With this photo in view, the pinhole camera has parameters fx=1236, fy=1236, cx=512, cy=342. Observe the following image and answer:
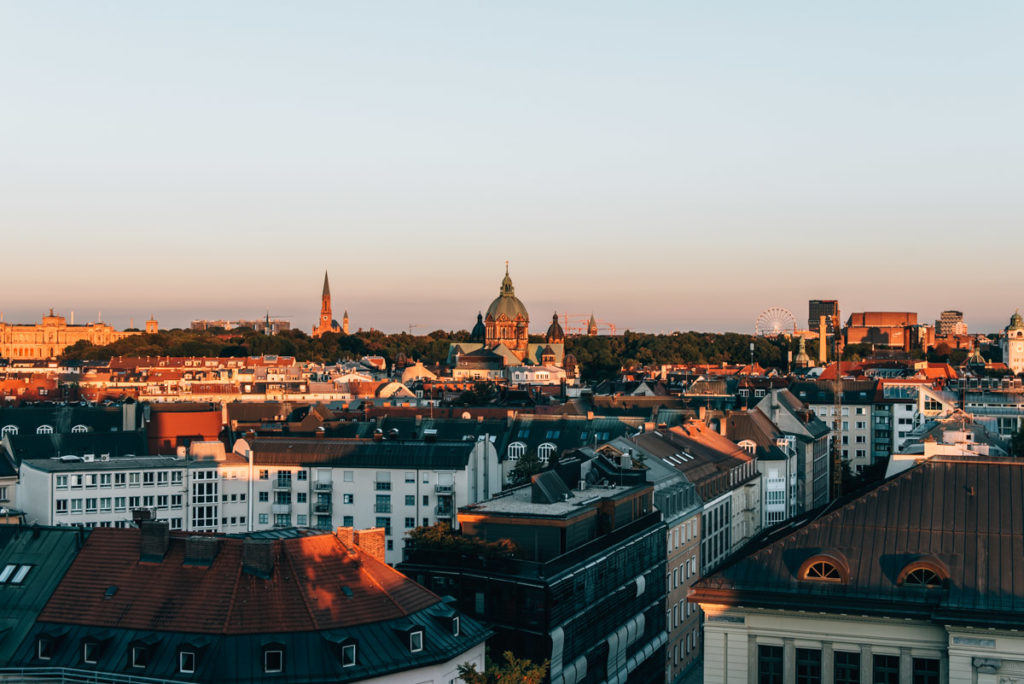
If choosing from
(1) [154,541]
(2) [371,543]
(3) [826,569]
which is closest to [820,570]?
(3) [826,569]

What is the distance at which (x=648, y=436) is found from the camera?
84000mm

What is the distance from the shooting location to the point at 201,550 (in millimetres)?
46531

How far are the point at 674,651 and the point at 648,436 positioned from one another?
1597cm

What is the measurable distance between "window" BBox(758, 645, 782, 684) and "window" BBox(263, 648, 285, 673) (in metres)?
16.2

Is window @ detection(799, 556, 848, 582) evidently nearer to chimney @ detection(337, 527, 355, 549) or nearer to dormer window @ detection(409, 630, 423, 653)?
dormer window @ detection(409, 630, 423, 653)

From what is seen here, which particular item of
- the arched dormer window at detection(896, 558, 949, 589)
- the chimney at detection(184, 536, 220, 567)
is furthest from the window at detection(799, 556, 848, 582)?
the chimney at detection(184, 536, 220, 567)

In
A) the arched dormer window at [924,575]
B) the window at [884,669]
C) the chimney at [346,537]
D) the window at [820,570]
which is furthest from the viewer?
the chimney at [346,537]

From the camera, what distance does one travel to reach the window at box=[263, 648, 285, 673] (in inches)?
1678

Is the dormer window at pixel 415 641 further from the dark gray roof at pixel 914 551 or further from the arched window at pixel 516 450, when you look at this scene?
the arched window at pixel 516 450

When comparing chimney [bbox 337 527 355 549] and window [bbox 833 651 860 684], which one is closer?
window [bbox 833 651 860 684]

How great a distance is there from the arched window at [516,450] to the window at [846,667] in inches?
2515

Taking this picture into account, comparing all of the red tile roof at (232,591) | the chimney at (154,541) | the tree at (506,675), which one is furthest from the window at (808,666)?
the chimney at (154,541)

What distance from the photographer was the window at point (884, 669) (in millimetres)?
39125

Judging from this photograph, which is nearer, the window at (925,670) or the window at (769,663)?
the window at (925,670)
